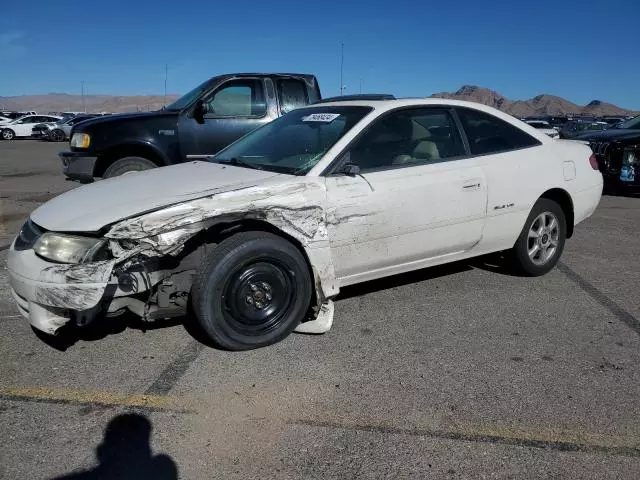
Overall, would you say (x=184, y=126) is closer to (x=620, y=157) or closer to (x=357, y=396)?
(x=357, y=396)

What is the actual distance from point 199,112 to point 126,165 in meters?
1.18

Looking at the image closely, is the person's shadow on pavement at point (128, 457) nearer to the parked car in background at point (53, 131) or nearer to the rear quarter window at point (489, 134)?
the rear quarter window at point (489, 134)

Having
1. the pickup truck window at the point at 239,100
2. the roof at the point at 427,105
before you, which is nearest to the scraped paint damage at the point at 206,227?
the roof at the point at 427,105

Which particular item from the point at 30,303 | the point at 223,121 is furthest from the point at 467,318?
the point at 223,121

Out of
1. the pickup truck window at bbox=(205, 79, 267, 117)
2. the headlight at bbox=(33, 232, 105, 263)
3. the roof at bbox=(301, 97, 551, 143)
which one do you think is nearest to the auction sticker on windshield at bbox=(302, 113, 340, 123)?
the roof at bbox=(301, 97, 551, 143)

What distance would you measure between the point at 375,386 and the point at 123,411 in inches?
53.1

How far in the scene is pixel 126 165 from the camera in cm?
739

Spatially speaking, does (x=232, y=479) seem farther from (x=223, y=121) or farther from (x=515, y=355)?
(x=223, y=121)

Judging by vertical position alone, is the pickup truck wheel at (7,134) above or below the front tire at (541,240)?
above

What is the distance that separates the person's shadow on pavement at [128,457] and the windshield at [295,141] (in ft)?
6.16

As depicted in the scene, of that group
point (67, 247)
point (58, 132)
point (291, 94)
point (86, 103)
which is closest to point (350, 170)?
point (67, 247)

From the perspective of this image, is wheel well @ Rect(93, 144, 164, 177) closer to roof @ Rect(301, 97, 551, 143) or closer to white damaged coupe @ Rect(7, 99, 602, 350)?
white damaged coupe @ Rect(7, 99, 602, 350)

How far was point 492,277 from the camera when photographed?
5.17 m

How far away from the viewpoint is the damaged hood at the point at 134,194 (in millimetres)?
3258
